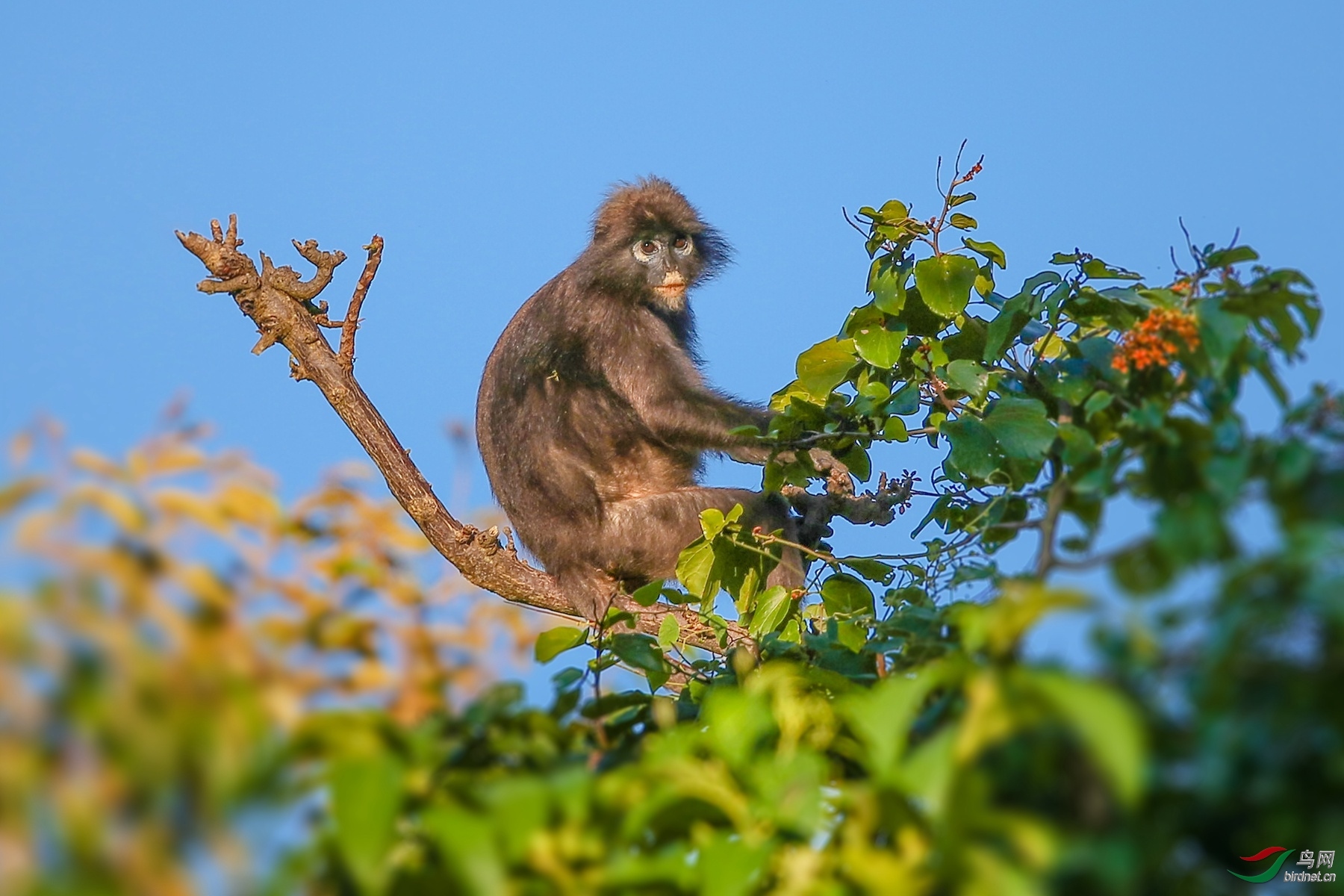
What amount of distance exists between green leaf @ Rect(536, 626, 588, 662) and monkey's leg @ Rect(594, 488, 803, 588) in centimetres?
443

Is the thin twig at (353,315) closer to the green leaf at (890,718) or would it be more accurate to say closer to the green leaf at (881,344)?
the green leaf at (881,344)

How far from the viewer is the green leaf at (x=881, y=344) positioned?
4.81 meters

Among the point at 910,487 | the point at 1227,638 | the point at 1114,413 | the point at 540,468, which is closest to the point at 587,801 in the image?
the point at 1227,638

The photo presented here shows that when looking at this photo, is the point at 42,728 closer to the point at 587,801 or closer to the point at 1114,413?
the point at 587,801

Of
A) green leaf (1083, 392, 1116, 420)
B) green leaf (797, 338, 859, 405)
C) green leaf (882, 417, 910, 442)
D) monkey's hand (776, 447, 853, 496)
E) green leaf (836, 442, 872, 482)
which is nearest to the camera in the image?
green leaf (1083, 392, 1116, 420)

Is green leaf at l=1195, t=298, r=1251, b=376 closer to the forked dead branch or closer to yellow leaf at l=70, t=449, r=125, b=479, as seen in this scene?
yellow leaf at l=70, t=449, r=125, b=479

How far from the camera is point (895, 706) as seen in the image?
158cm

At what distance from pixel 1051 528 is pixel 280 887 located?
1459 mm

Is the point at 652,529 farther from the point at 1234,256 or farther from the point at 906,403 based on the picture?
the point at 1234,256

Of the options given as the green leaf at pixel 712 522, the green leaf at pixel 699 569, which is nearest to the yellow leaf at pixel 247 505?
the green leaf at pixel 712 522

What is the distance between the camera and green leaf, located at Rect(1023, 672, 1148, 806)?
50.7 inches

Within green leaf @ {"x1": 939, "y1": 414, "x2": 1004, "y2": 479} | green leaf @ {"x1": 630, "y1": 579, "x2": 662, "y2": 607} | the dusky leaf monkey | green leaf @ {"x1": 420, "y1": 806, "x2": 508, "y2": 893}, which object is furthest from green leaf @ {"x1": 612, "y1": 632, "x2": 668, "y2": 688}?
the dusky leaf monkey

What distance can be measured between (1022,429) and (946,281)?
1056 mm

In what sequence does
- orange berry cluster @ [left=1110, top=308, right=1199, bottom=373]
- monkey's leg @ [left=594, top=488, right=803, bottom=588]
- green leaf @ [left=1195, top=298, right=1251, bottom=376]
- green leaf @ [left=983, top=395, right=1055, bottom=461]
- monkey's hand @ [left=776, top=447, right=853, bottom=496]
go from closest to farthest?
green leaf @ [left=1195, top=298, right=1251, bottom=376] → orange berry cluster @ [left=1110, top=308, right=1199, bottom=373] → green leaf @ [left=983, top=395, right=1055, bottom=461] → monkey's hand @ [left=776, top=447, right=853, bottom=496] → monkey's leg @ [left=594, top=488, right=803, bottom=588]
